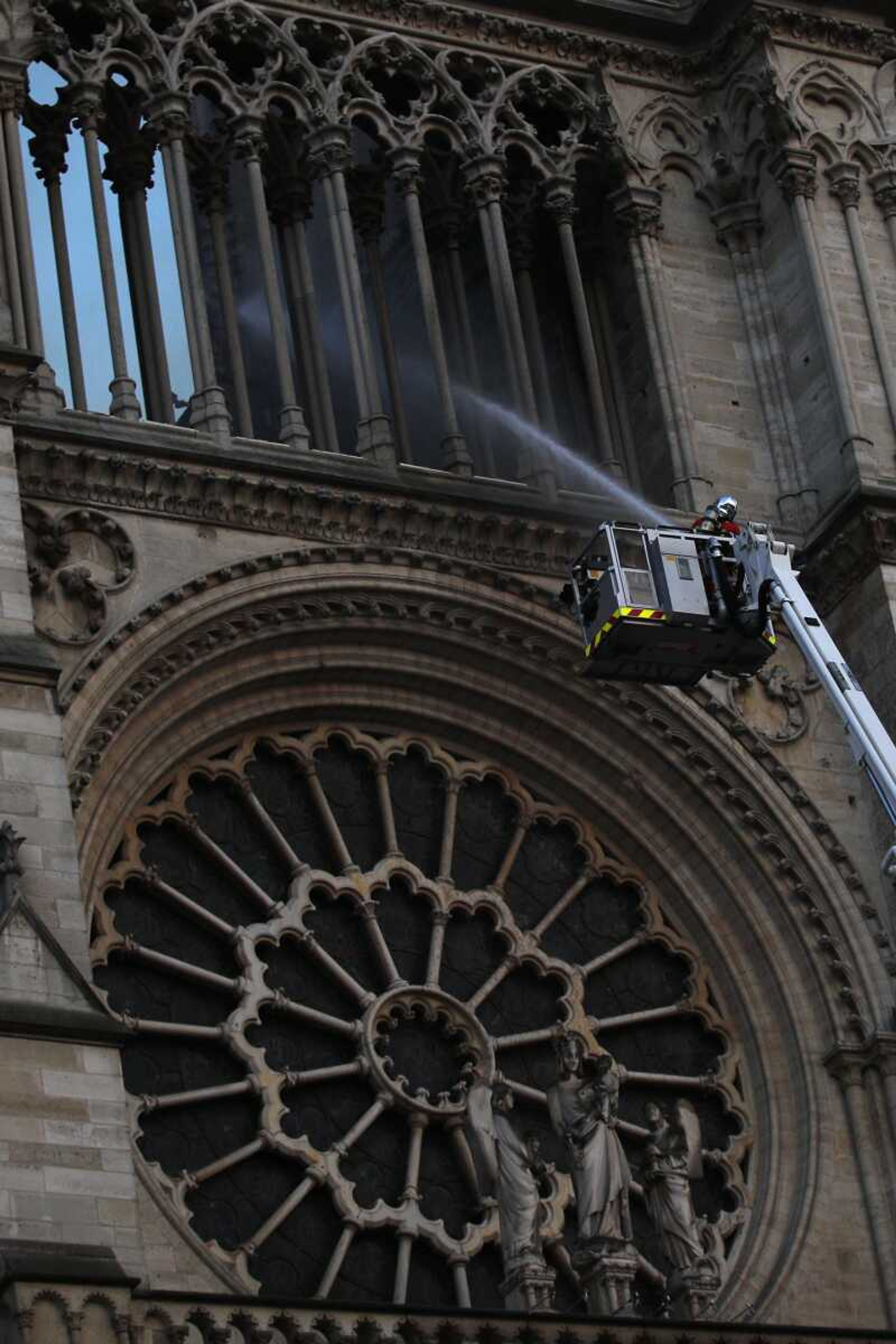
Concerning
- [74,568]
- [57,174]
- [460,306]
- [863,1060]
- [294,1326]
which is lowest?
[294,1326]

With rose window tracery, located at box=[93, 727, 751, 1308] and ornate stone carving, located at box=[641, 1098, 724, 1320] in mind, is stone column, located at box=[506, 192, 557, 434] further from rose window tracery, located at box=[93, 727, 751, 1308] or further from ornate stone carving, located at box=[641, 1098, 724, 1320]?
ornate stone carving, located at box=[641, 1098, 724, 1320]

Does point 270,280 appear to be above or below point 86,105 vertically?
below

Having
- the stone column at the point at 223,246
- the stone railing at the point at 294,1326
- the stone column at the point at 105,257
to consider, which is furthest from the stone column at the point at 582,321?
the stone railing at the point at 294,1326

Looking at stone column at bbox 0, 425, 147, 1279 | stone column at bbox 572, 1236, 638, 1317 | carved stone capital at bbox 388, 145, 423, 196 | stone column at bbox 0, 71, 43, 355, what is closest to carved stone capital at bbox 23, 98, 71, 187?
stone column at bbox 0, 71, 43, 355

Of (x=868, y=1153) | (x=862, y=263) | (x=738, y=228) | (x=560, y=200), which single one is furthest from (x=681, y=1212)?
(x=738, y=228)

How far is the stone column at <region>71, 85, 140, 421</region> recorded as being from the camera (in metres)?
23.8

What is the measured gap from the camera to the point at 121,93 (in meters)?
25.2

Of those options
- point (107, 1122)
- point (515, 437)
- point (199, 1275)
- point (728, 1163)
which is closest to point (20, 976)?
point (107, 1122)

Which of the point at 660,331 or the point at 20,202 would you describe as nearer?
the point at 20,202

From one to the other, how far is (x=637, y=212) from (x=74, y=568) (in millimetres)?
6044

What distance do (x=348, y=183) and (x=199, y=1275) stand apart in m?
8.78

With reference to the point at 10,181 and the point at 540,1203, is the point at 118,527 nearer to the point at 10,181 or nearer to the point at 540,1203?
the point at 10,181

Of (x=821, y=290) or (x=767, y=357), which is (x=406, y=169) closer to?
(x=767, y=357)

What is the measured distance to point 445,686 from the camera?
79.8ft
